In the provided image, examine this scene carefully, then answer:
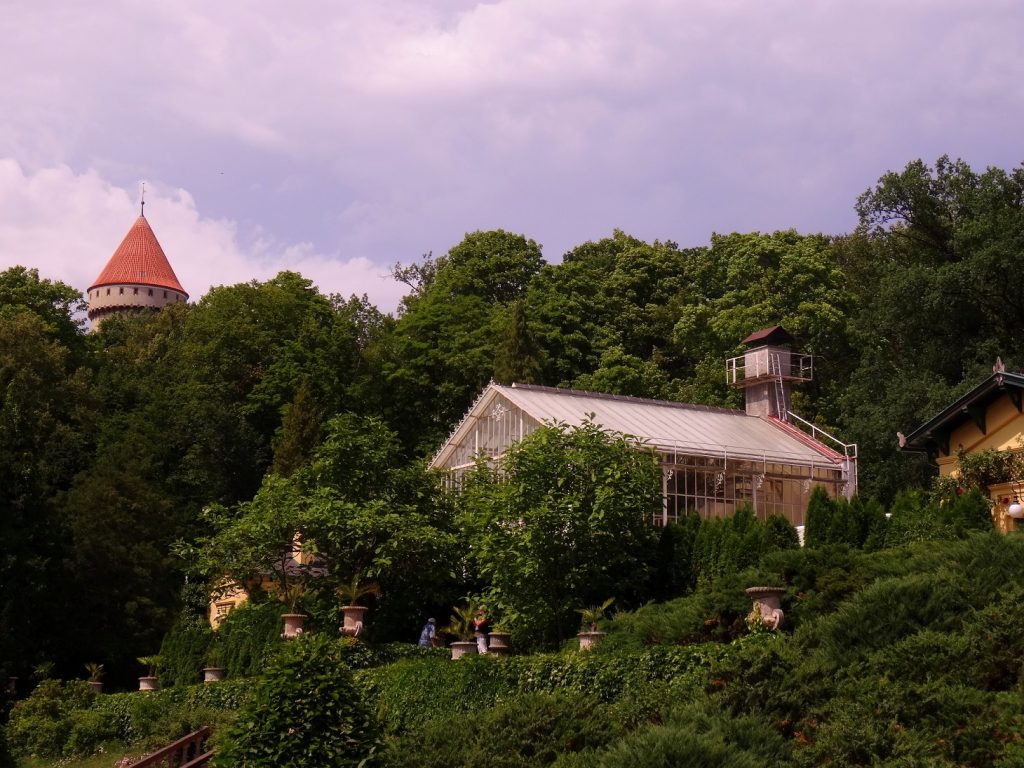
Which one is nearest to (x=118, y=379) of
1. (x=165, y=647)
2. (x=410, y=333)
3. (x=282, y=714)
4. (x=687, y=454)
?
(x=410, y=333)

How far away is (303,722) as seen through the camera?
47.0ft

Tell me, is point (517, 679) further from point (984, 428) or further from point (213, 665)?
point (984, 428)

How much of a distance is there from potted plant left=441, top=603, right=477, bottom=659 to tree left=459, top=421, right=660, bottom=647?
59 cm

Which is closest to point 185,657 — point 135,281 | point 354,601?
point 354,601

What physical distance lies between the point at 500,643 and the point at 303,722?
8.66 metres

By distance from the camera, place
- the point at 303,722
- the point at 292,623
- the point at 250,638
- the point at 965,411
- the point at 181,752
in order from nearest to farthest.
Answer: the point at 303,722 < the point at 181,752 < the point at 292,623 < the point at 250,638 < the point at 965,411

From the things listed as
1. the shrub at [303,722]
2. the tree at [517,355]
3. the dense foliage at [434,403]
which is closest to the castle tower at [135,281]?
the dense foliage at [434,403]

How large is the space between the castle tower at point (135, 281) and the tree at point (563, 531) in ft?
250

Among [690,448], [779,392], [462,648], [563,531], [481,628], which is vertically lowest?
[462,648]

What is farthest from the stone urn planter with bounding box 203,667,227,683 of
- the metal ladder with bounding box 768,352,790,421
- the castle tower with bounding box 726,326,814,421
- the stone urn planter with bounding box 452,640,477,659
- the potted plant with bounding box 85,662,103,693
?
the metal ladder with bounding box 768,352,790,421

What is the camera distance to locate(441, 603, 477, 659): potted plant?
2230 cm

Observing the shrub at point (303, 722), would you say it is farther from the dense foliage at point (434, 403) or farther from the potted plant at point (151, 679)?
the potted plant at point (151, 679)

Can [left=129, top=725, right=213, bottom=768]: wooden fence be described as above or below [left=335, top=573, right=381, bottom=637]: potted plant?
below

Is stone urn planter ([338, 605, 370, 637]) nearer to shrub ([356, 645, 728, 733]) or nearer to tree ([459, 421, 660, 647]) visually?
shrub ([356, 645, 728, 733])
